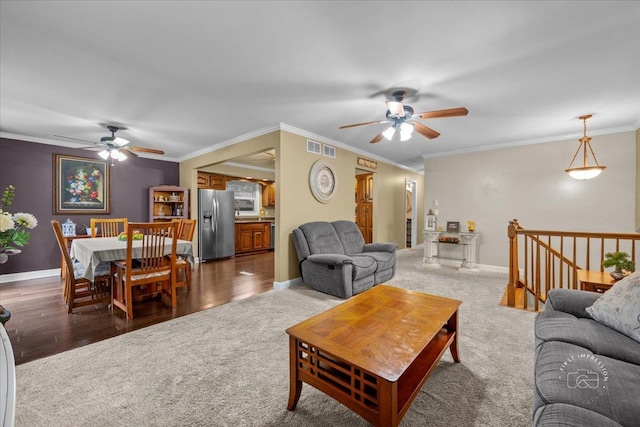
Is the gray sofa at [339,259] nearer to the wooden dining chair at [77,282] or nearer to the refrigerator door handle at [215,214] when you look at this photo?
the wooden dining chair at [77,282]

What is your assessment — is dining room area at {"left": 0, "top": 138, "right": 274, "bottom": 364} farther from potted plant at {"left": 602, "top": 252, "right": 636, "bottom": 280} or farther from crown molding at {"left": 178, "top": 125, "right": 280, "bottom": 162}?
potted plant at {"left": 602, "top": 252, "right": 636, "bottom": 280}

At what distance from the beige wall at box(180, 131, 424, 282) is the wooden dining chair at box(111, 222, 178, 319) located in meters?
1.39

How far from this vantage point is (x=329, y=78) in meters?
2.48

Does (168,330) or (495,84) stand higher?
(495,84)

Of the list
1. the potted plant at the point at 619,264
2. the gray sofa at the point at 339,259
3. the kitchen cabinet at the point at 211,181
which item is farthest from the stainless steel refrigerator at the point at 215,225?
the potted plant at the point at 619,264

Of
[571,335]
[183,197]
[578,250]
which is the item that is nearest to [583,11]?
[571,335]

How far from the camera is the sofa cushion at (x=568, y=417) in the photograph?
0.84 m

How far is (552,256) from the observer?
13.0 ft

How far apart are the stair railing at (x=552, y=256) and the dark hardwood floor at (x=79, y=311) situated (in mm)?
3298

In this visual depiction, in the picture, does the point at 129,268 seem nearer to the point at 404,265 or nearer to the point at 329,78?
the point at 329,78

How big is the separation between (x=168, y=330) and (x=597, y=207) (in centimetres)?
621

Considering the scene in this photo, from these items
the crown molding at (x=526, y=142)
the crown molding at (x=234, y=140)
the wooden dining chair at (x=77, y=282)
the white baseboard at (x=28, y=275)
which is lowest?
the white baseboard at (x=28, y=275)

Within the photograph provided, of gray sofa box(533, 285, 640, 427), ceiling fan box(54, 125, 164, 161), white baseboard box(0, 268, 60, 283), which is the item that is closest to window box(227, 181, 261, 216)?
ceiling fan box(54, 125, 164, 161)

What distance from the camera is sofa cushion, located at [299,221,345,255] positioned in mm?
3889
